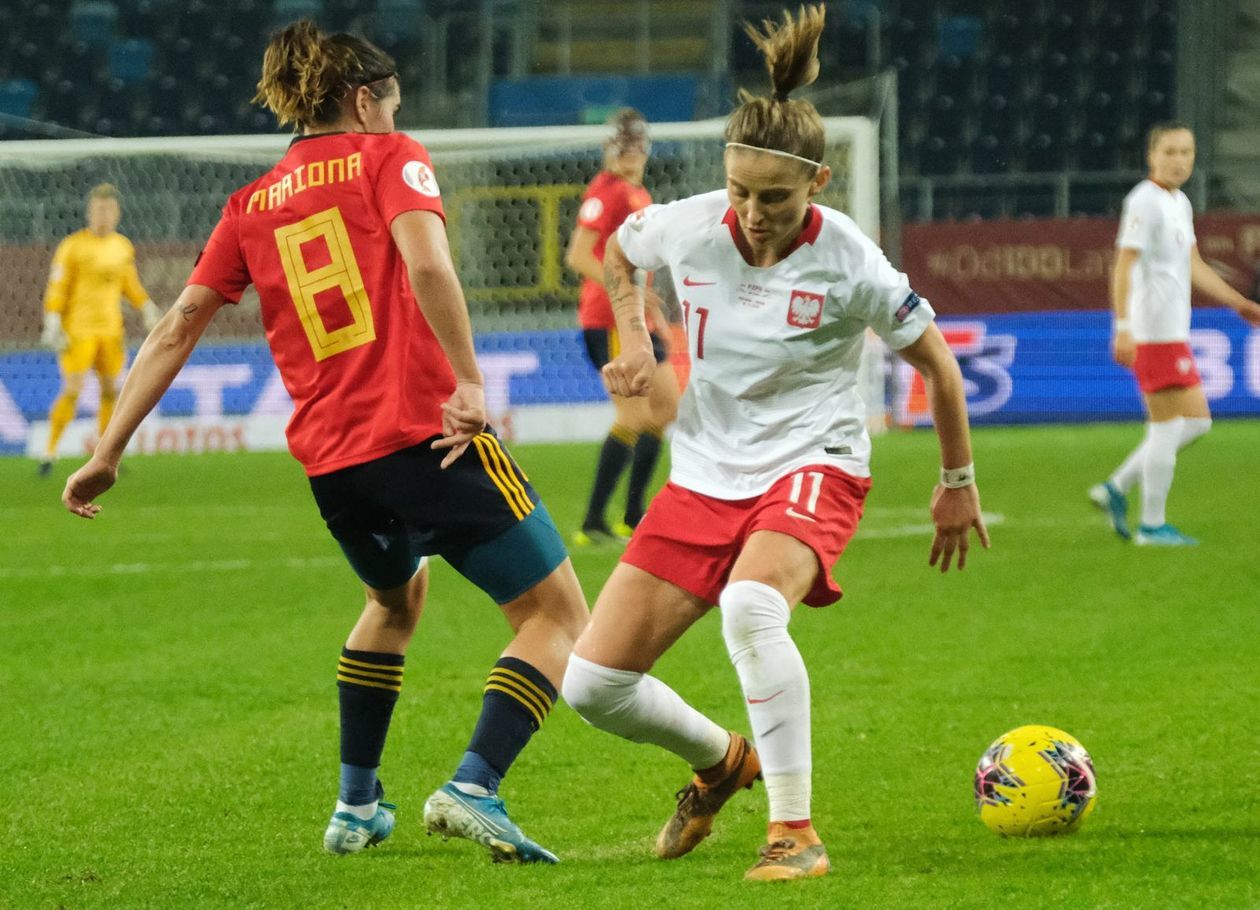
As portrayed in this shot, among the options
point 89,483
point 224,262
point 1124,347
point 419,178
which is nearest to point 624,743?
point 89,483

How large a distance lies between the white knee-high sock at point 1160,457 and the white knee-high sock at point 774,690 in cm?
625

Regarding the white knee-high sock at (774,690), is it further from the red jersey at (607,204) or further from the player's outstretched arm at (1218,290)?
the red jersey at (607,204)

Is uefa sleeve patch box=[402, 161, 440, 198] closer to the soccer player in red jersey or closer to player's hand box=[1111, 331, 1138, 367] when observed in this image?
the soccer player in red jersey

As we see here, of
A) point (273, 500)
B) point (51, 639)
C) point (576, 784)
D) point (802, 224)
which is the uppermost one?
point (802, 224)

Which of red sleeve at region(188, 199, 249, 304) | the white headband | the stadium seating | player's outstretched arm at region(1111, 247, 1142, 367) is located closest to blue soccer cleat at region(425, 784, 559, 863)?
red sleeve at region(188, 199, 249, 304)

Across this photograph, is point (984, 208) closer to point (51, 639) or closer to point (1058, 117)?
point (1058, 117)

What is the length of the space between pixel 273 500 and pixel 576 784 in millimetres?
8756

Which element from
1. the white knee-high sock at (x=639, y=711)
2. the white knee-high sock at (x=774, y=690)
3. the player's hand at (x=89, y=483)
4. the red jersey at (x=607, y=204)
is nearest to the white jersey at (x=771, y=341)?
the white knee-high sock at (x=774, y=690)

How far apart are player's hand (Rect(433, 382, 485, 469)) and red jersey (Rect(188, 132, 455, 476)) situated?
129mm

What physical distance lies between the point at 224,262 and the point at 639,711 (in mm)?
1347

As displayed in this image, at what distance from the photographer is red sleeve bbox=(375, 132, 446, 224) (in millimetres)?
3963

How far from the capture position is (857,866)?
402cm

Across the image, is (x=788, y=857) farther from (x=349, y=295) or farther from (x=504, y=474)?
(x=349, y=295)

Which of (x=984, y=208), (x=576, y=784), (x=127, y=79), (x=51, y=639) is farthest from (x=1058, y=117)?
(x=576, y=784)
